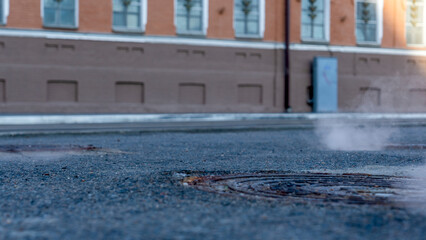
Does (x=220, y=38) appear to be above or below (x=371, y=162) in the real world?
above

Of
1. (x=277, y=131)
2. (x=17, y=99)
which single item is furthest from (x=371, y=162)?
(x=17, y=99)

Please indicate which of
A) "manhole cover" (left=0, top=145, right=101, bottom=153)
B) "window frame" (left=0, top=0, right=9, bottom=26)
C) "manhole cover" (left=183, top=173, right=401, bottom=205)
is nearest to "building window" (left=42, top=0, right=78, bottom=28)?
"window frame" (left=0, top=0, right=9, bottom=26)

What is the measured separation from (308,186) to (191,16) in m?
21.0

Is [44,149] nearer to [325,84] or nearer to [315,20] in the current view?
[325,84]

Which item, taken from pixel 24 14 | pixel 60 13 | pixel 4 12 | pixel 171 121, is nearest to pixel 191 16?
pixel 60 13

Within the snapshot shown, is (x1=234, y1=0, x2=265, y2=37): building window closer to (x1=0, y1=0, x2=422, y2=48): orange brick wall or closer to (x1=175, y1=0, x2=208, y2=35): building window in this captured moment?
(x1=0, y1=0, x2=422, y2=48): orange brick wall

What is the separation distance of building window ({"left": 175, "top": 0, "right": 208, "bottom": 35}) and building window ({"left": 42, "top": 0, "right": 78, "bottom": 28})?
3.68 meters

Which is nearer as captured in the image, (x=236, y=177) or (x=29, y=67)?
(x=236, y=177)

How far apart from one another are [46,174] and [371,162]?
3600 millimetres

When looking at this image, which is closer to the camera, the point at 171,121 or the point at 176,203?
the point at 176,203

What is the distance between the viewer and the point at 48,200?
5035 mm

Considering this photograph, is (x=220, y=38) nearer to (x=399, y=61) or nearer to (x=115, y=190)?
(x=399, y=61)

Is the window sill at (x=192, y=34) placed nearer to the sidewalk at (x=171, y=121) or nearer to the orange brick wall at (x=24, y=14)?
the sidewalk at (x=171, y=121)

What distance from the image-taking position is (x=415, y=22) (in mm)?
30203
